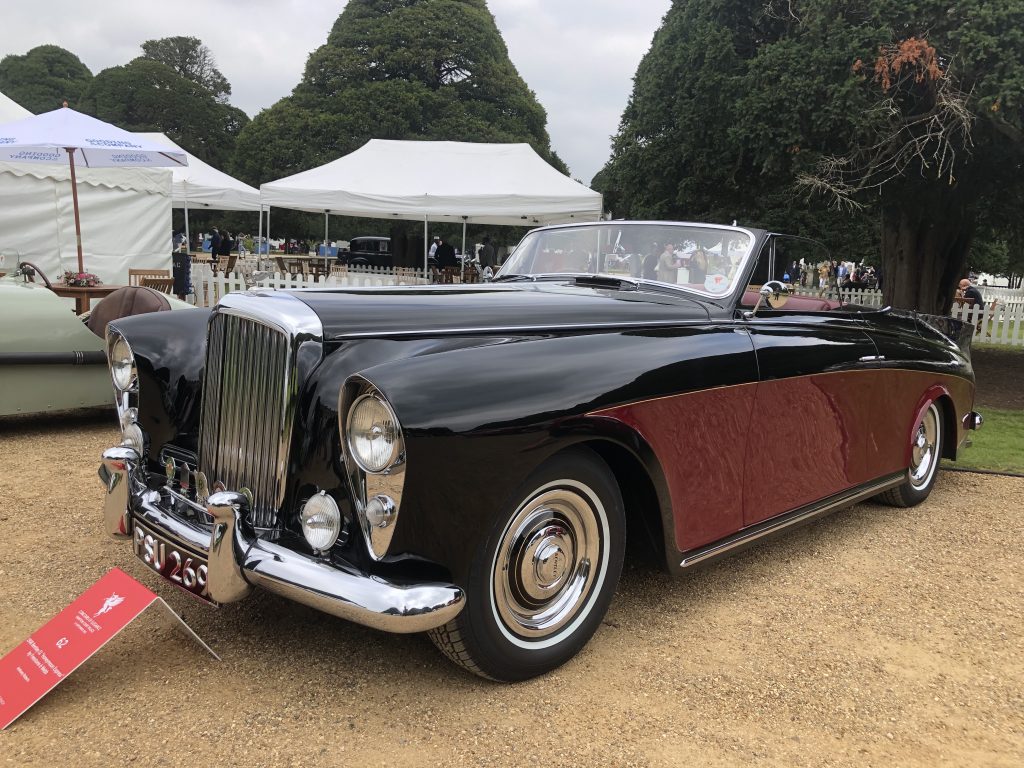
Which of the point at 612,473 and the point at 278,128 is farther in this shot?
the point at 278,128

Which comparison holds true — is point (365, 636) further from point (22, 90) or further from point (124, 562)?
point (22, 90)

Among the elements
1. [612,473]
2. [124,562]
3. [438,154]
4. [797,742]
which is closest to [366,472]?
[612,473]

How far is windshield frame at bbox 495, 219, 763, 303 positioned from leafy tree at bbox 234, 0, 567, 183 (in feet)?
84.4

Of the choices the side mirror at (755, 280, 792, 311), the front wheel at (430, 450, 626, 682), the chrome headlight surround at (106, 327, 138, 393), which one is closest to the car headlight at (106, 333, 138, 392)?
the chrome headlight surround at (106, 327, 138, 393)

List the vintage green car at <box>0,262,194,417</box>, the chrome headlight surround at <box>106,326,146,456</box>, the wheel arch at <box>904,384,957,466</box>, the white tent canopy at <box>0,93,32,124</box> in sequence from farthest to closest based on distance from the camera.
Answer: the white tent canopy at <box>0,93,32,124</box>, the vintage green car at <box>0,262,194,417</box>, the wheel arch at <box>904,384,957,466</box>, the chrome headlight surround at <box>106,326,146,456</box>

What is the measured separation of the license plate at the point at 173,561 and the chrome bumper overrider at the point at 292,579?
0.04 meters

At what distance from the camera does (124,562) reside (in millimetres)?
3535

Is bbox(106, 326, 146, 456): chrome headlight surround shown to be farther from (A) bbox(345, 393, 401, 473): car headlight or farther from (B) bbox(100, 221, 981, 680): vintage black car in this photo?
(A) bbox(345, 393, 401, 473): car headlight

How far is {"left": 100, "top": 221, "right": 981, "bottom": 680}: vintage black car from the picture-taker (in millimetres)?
2256

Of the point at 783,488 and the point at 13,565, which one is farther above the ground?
the point at 783,488

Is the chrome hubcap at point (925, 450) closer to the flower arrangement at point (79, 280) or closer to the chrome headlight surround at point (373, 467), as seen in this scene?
the chrome headlight surround at point (373, 467)

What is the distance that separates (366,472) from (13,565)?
2264 mm

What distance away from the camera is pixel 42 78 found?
156ft

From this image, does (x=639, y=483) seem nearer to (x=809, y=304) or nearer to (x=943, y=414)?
(x=809, y=304)
